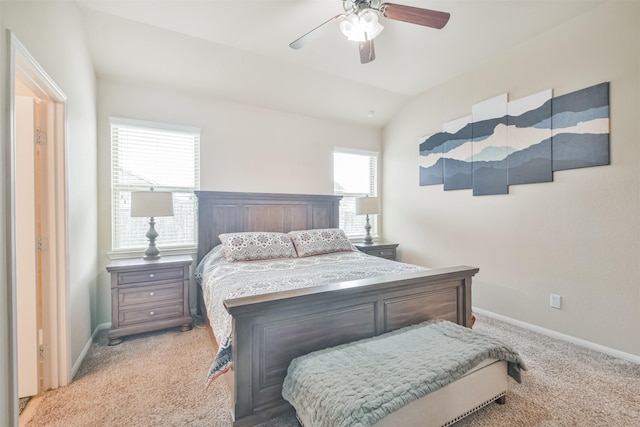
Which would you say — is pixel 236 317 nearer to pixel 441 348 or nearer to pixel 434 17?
pixel 441 348

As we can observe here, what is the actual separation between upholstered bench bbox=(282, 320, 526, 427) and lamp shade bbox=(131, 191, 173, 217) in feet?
6.88

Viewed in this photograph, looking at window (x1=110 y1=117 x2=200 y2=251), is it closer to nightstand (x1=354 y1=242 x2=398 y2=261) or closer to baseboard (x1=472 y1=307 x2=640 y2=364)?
nightstand (x1=354 y1=242 x2=398 y2=261)

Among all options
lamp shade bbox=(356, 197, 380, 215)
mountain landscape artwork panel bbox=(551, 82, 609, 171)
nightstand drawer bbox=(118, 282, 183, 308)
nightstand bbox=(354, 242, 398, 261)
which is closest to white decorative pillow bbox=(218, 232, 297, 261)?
nightstand drawer bbox=(118, 282, 183, 308)

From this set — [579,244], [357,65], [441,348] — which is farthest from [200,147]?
[579,244]

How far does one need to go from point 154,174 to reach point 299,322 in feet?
8.41

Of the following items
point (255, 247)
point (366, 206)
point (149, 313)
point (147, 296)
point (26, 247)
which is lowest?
point (149, 313)

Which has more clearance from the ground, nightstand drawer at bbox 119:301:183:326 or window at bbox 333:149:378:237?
window at bbox 333:149:378:237

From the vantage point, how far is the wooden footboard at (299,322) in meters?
1.54

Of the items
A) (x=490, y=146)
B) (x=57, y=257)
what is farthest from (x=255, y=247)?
(x=490, y=146)

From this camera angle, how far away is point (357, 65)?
3340mm

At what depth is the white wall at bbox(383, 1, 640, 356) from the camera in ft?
7.53

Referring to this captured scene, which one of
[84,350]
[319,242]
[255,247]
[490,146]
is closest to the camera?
[84,350]

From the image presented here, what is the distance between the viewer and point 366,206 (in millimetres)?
4121

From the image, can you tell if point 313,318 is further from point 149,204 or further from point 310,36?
point 149,204
